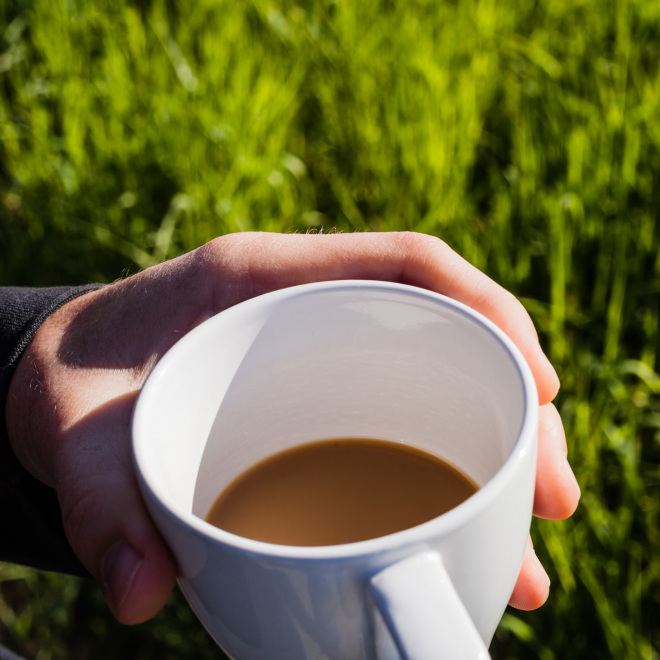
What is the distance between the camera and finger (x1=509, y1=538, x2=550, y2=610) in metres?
0.89

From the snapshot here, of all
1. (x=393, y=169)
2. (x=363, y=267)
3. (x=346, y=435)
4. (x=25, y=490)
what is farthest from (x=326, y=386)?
(x=393, y=169)

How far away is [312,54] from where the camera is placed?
181cm

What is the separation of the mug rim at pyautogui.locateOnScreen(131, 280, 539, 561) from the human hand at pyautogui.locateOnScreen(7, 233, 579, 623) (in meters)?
0.11

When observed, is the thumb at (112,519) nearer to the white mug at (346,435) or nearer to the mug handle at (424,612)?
the white mug at (346,435)

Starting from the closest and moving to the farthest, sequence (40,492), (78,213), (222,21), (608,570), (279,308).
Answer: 1. (279,308)
2. (40,492)
3. (608,570)
4. (78,213)
5. (222,21)

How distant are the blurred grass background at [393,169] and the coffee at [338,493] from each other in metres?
0.42

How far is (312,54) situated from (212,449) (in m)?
1.30

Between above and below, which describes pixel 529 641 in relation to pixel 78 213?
below

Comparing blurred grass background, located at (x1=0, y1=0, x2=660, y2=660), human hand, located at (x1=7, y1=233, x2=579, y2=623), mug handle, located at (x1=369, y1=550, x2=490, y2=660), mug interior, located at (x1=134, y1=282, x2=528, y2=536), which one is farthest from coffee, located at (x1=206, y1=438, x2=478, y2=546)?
blurred grass background, located at (x1=0, y1=0, x2=660, y2=660)

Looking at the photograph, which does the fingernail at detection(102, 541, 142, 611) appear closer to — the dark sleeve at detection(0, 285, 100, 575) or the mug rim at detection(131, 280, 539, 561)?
the mug rim at detection(131, 280, 539, 561)

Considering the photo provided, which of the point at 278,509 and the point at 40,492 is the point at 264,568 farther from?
the point at 40,492

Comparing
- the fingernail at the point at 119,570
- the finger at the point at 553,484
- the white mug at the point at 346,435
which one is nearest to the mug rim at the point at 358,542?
the white mug at the point at 346,435

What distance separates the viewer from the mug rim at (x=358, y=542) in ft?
1.65

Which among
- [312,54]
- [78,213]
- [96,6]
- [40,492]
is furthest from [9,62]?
[40,492]
